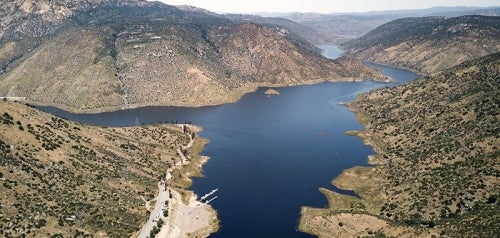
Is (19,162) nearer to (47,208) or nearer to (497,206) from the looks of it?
(47,208)

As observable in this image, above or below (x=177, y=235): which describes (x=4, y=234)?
above

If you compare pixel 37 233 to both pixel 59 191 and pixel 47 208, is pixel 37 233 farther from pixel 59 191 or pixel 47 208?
pixel 59 191

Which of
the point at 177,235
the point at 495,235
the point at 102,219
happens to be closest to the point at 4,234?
the point at 102,219

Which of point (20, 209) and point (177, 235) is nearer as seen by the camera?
point (20, 209)

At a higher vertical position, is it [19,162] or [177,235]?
[19,162]

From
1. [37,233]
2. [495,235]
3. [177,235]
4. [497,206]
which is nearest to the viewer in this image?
[495,235]

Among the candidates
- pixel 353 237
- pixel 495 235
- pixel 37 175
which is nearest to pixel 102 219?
pixel 37 175

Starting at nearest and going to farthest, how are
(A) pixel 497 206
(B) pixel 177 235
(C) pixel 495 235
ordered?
1. (C) pixel 495 235
2. (A) pixel 497 206
3. (B) pixel 177 235

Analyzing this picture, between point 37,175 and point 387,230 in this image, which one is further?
point 37,175

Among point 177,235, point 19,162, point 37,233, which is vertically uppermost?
point 19,162
